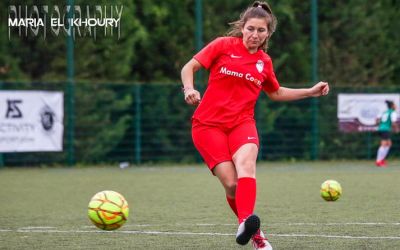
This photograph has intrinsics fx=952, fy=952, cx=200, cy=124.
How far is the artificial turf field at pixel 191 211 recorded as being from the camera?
8.94 meters

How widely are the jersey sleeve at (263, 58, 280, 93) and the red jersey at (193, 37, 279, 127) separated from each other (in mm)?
72

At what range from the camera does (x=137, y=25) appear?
2839 centimetres

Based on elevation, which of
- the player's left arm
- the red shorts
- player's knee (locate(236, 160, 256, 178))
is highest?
the player's left arm

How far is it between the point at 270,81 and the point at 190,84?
0.89 m

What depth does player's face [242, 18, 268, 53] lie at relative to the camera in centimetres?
803

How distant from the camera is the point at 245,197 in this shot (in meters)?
7.77

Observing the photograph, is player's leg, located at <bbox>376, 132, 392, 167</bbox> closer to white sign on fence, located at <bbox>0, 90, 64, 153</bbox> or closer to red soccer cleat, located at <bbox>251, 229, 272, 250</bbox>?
white sign on fence, located at <bbox>0, 90, 64, 153</bbox>

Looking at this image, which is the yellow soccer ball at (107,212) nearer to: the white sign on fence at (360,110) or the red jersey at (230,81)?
the red jersey at (230,81)

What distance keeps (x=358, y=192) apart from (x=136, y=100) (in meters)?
12.1

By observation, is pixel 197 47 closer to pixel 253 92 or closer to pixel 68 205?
pixel 68 205

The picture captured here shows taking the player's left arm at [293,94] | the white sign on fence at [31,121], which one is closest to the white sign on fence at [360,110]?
the white sign on fence at [31,121]

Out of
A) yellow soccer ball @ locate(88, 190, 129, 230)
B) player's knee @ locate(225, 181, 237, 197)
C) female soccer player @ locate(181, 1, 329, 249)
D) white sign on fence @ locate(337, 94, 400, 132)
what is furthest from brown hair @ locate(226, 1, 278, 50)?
white sign on fence @ locate(337, 94, 400, 132)

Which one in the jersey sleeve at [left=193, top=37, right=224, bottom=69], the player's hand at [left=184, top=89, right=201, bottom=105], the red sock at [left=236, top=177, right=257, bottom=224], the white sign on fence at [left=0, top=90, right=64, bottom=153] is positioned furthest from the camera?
the white sign on fence at [left=0, top=90, right=64, bottom=153]

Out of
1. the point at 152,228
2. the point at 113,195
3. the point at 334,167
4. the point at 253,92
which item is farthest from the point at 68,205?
the point at 334,167
